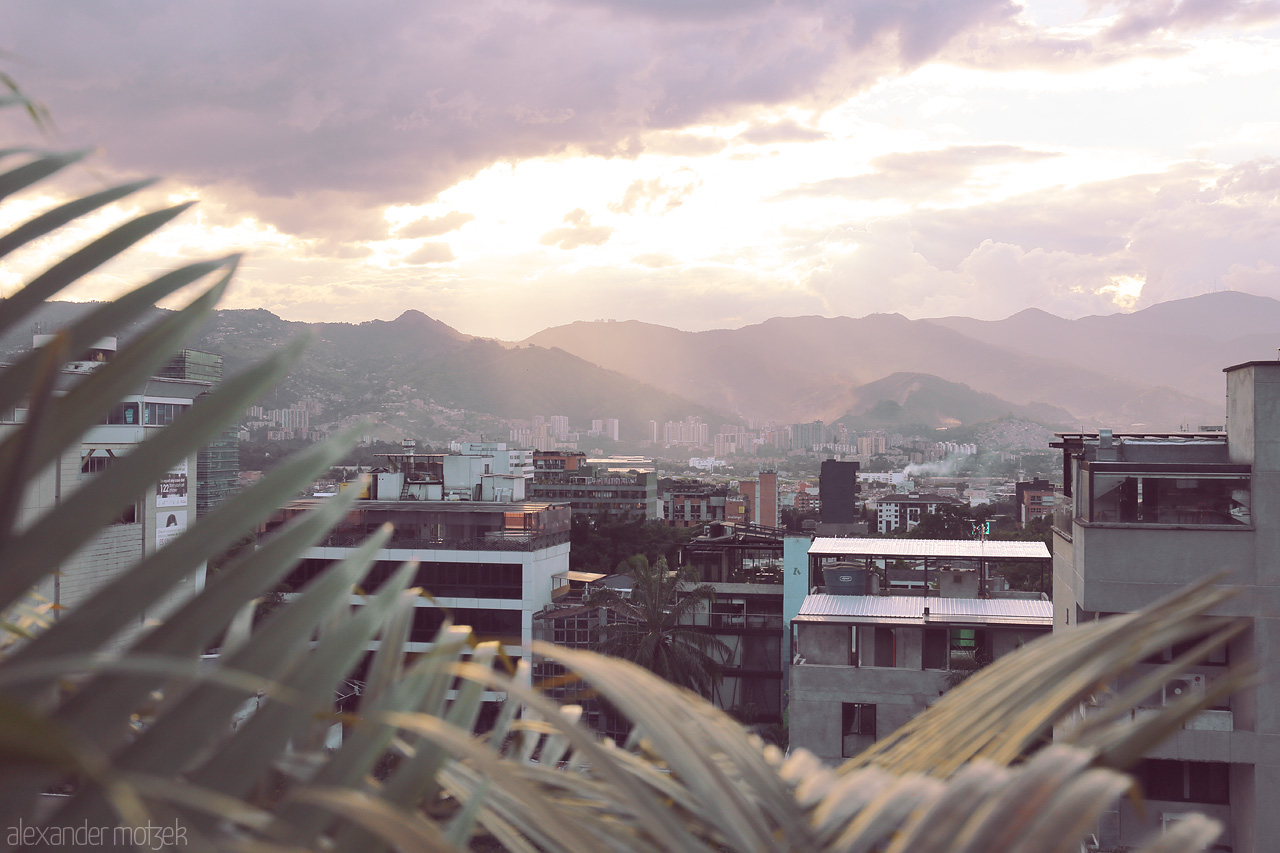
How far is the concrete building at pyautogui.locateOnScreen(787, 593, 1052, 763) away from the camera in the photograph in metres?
13.7

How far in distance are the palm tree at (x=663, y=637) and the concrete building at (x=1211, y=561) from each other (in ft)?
26.9

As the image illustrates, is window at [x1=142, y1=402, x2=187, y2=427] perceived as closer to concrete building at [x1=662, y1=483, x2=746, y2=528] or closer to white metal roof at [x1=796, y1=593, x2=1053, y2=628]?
white metal roof at [x1=796, y1=593, x2=1053, y2=628]

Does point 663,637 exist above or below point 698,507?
above

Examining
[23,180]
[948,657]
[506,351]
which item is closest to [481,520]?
[948,657]

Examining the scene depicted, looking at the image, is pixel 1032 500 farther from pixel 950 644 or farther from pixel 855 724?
pixel 855 724

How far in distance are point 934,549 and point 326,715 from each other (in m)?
17.3

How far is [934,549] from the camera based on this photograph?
664 inches

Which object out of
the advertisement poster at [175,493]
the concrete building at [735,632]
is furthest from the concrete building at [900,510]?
the advertisement poster at [175,493]

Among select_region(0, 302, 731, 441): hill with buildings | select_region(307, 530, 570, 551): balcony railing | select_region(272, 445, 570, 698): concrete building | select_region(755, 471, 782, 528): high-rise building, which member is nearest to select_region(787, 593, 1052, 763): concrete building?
select_region(272, 445, 570, 698): concrete building

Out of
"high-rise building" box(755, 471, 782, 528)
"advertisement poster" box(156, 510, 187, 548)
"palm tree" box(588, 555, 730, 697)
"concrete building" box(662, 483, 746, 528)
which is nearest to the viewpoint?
"palm tree" box(588, 555, 730, 697)

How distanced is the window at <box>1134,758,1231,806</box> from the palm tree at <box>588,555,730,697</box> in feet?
26.2

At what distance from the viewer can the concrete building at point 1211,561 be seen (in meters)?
9.56

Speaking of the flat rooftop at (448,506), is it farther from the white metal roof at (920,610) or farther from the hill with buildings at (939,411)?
the hill with buildings at (939,411)

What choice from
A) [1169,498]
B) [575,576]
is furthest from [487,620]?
[1169,498]
